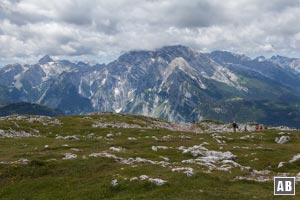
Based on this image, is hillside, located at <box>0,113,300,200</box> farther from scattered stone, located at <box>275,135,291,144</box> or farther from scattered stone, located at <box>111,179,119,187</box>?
scattered stone, located at <box>275,135,291,144</box>

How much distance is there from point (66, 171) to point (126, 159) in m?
12.0

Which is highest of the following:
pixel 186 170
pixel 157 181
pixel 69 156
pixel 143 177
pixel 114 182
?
pixel 69 156

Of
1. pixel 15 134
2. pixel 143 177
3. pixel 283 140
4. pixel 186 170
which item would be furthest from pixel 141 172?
pixel 15 134

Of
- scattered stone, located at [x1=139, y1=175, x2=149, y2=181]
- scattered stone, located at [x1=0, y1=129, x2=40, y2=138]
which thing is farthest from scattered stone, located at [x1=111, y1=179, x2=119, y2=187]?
scattered stone, located at [x1=0, y1=129, x2=40, y2=138]

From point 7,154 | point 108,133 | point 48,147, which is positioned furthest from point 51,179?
point 108,133

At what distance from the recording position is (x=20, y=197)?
45.1m

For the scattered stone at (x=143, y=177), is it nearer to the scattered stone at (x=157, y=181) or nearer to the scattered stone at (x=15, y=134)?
the scattered stone at (x=157, y=181)

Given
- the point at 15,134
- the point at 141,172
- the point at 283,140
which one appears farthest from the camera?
the point at 15,134

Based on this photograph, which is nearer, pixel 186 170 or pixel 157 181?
pixel 157 181

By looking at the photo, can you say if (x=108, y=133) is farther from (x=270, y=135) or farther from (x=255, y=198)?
(x=255, y=198)
